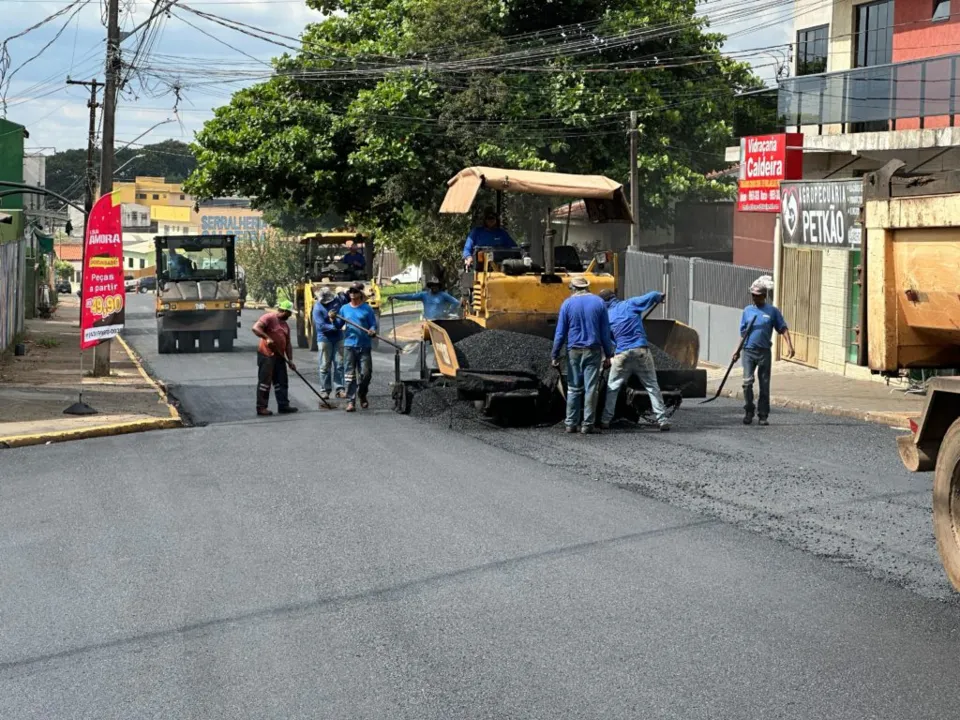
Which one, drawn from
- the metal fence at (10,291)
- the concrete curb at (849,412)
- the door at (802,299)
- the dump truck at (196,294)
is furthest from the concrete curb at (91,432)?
the dump truck at (196,294)

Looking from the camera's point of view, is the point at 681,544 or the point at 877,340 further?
the point at 681,544

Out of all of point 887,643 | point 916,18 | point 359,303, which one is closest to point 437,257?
point 916,18

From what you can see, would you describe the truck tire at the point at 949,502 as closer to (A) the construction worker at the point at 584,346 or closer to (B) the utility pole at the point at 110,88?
(A) the construction worker at the point at 584,346

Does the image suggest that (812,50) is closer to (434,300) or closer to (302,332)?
(302,332)

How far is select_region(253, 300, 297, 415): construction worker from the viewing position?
58.2 ft

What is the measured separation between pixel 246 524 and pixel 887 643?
497 cm

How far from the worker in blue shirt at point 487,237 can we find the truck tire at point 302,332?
54.2ft

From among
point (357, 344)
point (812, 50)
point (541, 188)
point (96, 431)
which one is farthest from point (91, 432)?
point (812, 50)

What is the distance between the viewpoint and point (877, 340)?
802 centimetres

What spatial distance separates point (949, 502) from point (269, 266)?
231 feet

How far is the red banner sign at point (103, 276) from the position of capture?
19.3 m

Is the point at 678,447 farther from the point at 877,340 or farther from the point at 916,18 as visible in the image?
the point at 916,18

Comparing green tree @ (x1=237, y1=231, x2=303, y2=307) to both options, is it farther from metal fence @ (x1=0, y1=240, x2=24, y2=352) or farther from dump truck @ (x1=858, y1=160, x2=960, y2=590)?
dump truck @ (x1=858, y1=160, x2=960, y2=590)

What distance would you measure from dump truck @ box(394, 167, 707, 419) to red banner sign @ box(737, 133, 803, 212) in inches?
374
